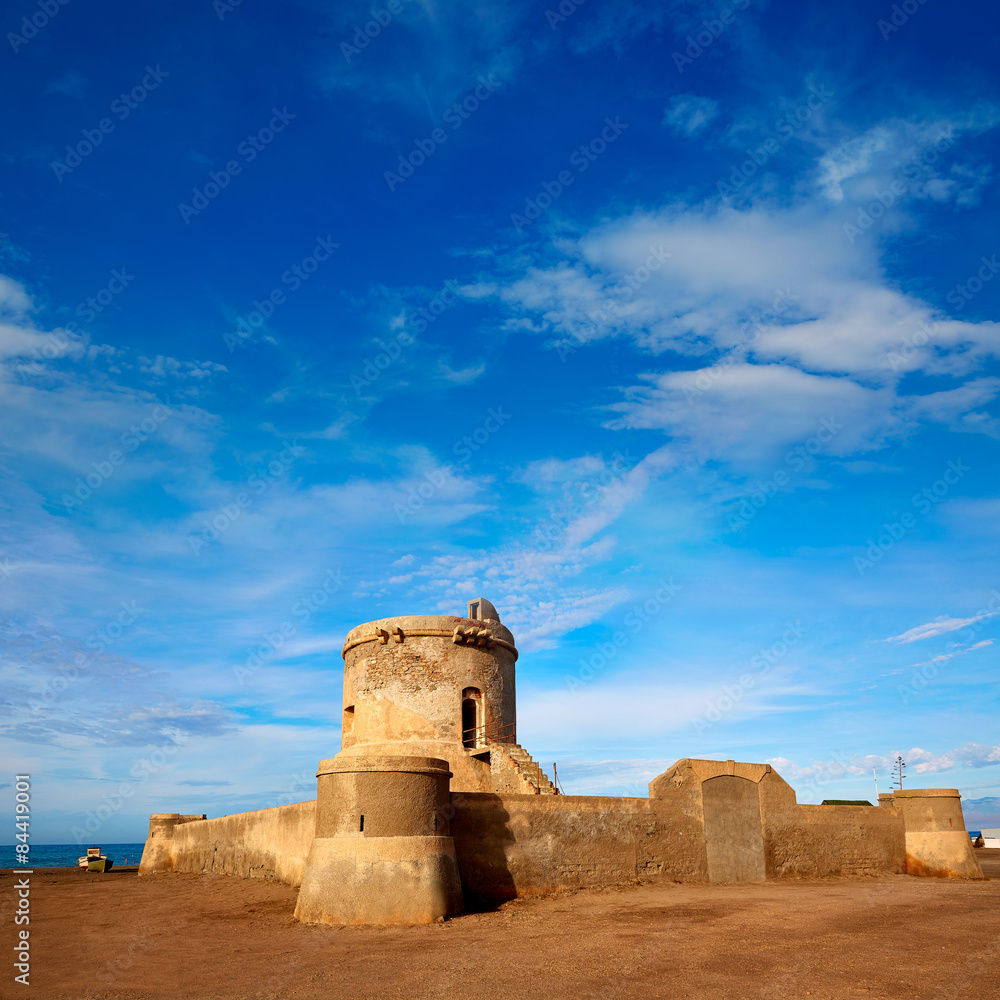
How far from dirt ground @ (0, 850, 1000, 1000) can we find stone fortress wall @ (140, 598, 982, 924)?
0.62m

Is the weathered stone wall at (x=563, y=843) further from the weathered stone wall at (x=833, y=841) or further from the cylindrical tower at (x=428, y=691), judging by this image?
the cylindrical tower at (x=428, y=691)

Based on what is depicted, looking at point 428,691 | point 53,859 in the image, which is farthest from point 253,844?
point 53,859

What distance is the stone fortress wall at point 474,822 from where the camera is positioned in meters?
10.6

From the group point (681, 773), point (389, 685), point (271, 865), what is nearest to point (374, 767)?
→ point (271, 865)

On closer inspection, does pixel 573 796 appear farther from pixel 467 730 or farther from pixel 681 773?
pixel 467 730

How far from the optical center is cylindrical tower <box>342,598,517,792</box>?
771 inches

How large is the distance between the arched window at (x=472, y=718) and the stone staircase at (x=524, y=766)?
43 centimetres

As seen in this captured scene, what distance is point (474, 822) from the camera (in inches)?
502

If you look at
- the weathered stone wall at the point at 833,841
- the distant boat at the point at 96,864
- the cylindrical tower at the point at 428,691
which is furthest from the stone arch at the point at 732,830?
the distant boat at the point at 96,864

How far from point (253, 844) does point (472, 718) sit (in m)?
6.50

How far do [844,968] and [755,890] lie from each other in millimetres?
7654

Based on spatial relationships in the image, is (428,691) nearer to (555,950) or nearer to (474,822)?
(474,822)

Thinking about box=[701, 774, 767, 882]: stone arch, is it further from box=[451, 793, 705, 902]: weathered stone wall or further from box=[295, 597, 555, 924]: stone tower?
box=[295, 597, 555, 924]: stone tower

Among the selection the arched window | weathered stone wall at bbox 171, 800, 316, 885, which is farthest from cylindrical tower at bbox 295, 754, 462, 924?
the arched window
